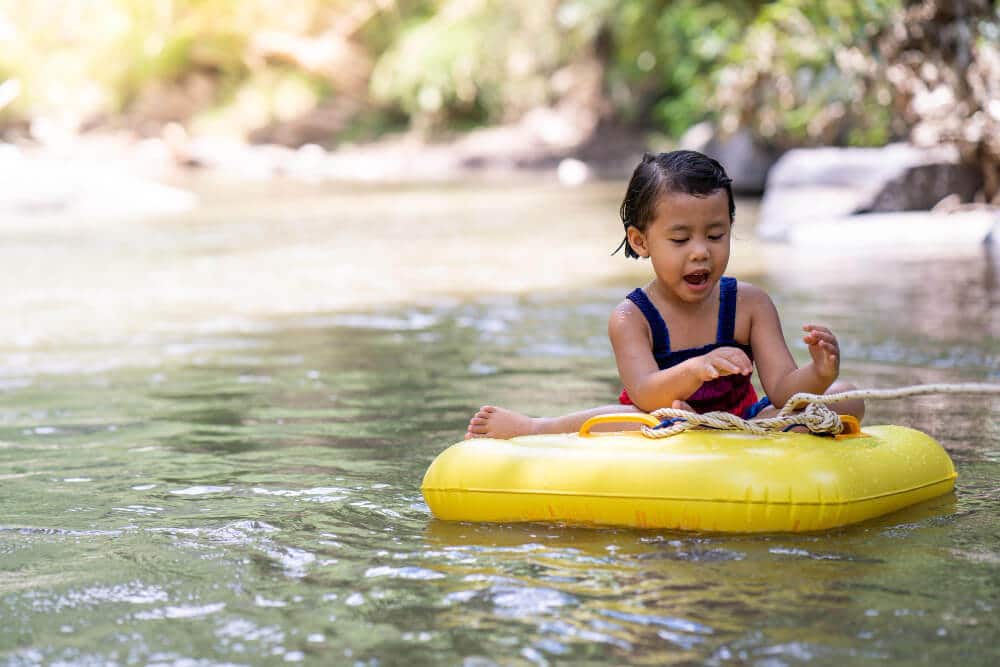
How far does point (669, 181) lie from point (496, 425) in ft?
2.49

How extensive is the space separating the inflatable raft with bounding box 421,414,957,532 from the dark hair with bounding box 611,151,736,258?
0.55 m

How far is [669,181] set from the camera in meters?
3.29

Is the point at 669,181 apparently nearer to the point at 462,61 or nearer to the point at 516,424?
the point at 516,424

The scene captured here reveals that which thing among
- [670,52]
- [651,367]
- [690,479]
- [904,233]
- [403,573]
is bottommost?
[403,573]

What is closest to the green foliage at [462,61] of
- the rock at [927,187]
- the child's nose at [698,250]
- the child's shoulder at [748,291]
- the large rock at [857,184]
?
the large rock at [857,184]

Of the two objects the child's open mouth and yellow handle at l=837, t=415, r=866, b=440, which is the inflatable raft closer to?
yellow handle at l=837, t=415, r=866, b=440

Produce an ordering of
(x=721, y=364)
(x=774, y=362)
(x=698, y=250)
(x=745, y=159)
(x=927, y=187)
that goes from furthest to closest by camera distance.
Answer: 1. (x=745, y=159)
2. (x=927, y=187)
3. (x=774, y=362)
4. (x=698, y=250)
5. (x=721, y=364)

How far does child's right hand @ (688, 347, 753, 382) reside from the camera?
9.81 ft

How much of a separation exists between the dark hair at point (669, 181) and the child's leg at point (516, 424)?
0.47 meters

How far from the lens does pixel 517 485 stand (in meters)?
3.05

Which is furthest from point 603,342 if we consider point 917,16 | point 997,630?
point 917,16

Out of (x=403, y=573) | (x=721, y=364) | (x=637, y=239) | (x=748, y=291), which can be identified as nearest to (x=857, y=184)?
(x=748, y=291)

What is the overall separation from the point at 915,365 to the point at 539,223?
754 cm

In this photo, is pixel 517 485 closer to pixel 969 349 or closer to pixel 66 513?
pixel 66 513
